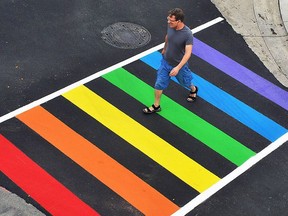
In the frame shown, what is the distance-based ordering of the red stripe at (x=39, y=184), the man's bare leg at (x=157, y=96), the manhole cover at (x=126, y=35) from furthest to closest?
the manhole cover at (x=126, y=35) → the man's bare leg at (x=157, y=96) → the red stripe at (x=39, y=184)

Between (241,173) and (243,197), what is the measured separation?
0.52 metres

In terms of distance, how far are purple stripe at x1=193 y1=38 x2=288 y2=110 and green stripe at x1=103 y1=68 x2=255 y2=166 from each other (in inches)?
61.4

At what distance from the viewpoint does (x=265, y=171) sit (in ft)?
29.3

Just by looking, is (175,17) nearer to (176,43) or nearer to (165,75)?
(176,43)

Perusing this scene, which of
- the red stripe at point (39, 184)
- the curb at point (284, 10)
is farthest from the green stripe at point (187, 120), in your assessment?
the curb at point (284, 10)

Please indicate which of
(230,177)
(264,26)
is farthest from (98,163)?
(264,26)

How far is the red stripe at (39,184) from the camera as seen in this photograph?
7.87m

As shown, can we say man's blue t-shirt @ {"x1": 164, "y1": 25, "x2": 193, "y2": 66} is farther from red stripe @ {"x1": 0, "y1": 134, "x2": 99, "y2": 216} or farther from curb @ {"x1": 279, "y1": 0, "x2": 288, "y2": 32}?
curb @ {"x1": 279, "y1": 0, "x2": 288, "y2": 32}

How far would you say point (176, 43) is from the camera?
8.98 meters

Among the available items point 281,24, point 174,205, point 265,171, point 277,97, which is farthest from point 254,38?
point 174,205

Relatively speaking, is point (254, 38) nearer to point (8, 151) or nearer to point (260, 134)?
point (260, 134)

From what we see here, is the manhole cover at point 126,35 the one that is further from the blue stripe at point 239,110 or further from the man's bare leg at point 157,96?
the man's bare leg at point 157,96

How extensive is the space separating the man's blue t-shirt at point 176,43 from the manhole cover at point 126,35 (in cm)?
226

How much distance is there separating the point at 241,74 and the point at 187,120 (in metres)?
1.95
